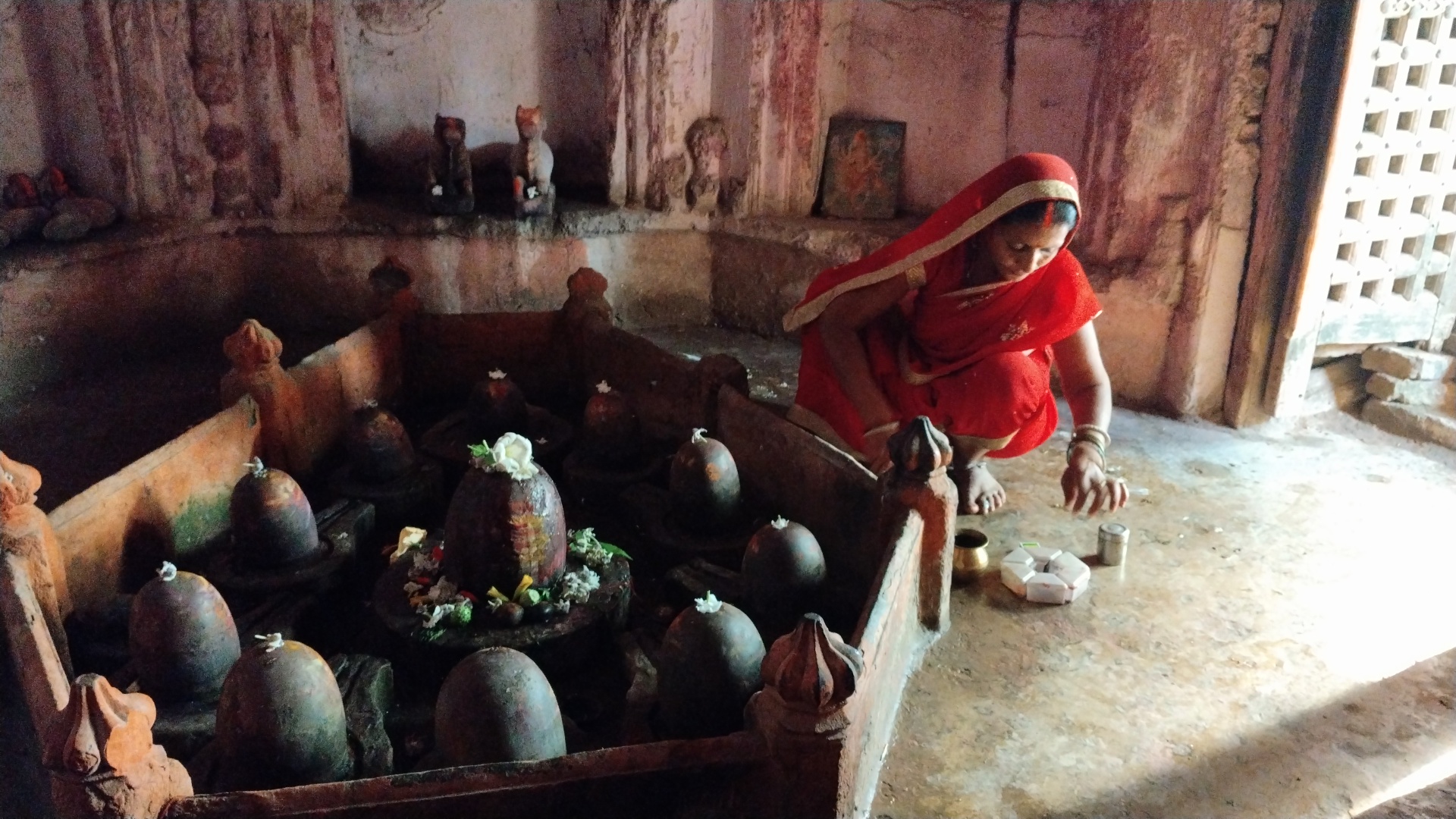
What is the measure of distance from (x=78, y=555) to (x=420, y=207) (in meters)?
3.29

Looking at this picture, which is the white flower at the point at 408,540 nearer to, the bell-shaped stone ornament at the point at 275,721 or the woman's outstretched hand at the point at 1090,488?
the bell-shaped stone ornament at the point at 275,721

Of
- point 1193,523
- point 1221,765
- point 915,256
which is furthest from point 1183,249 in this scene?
point 1221,765

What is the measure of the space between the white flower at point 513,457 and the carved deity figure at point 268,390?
3.42ft

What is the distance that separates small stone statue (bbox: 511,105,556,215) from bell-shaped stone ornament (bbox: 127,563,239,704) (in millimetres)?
3307

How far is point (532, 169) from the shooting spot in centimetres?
554

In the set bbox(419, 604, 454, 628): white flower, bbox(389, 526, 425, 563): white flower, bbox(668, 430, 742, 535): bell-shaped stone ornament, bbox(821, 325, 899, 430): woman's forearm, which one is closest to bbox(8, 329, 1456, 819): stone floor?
bbox(821, 325, 899, 430): woman's forearm

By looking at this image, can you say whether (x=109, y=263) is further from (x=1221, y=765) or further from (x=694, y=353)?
(x=1221, y=765)

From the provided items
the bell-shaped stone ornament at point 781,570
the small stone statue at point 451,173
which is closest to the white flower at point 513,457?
the bell-shaped stone ornament at point 781,570

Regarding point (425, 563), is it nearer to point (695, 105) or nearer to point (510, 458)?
point (510, 458)

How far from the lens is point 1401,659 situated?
2.94m

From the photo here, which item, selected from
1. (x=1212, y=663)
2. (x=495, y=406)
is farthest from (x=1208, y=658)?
(x=495, y=406)

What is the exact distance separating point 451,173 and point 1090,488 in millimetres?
3821

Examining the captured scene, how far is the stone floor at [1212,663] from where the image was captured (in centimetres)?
245

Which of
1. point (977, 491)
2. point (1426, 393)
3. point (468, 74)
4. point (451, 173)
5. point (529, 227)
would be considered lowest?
point (977, 491)
